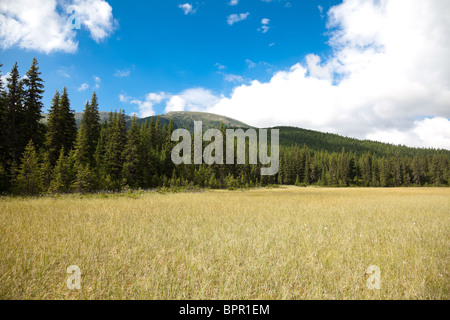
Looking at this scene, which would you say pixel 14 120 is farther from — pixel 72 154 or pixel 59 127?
pixel 72 154

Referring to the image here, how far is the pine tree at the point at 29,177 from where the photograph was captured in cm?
2134

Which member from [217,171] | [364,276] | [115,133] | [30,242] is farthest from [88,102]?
[364,276]

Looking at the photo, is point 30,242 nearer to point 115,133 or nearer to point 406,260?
point 406,260

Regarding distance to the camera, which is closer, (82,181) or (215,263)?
(215,263)

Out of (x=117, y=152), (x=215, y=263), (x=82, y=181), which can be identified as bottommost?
(x=215, y=263)

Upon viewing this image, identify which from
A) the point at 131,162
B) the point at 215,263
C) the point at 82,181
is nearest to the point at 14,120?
the point at 82,181

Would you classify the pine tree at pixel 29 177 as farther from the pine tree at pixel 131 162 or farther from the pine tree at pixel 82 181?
the pine tree at pixel 131 162

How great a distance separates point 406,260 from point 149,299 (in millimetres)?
6457

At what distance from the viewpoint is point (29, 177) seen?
71.4 ft

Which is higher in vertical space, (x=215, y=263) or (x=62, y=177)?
(x=62, y=177)

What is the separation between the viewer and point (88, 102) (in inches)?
1705

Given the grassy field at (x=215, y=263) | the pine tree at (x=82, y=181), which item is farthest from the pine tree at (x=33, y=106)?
the grassy field at (x=215, y=263)

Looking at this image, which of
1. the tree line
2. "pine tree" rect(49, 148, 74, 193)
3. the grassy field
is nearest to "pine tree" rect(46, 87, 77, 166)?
the tree line

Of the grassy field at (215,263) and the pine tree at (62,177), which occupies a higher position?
the pine tree at (62,177)
